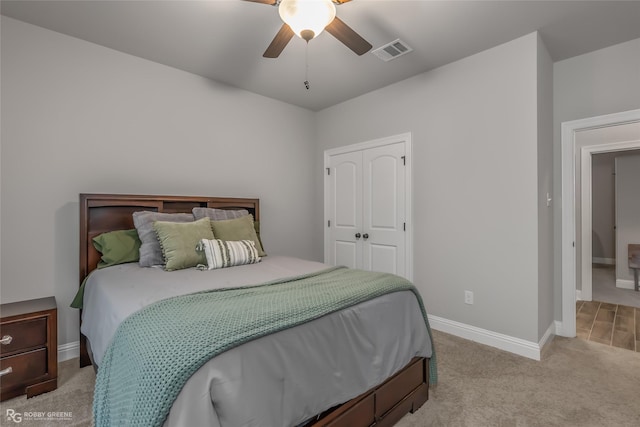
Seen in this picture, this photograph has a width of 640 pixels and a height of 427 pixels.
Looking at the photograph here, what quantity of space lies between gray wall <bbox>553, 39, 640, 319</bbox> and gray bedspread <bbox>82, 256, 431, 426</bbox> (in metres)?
2.08

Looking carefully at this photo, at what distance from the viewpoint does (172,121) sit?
3.10 meters

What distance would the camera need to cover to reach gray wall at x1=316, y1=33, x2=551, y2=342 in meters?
2.57

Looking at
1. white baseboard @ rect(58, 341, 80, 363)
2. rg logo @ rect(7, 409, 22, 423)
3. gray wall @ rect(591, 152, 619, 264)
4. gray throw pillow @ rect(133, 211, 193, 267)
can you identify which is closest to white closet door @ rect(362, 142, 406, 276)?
gray throw pillow @ rect(133, 211, 193, 267)

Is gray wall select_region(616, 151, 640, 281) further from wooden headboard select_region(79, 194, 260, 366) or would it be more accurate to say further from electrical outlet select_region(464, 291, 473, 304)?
wooden headboard select_region(79, 194, 260, 366)

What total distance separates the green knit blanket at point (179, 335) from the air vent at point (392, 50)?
211 centimetres

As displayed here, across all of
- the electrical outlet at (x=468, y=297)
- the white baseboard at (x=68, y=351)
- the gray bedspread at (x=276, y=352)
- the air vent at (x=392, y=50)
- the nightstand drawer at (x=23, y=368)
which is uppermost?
the air vent at (x=392, y=50)

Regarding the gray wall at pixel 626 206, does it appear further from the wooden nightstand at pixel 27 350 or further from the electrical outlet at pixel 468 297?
the wooden nightstand at pixel 27 350

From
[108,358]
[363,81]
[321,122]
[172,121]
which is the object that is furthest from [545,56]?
[108,358]

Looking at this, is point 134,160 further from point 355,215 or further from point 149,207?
point 355,215

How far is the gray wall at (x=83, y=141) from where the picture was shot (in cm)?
233

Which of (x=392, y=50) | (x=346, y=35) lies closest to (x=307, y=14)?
(x=346, y=35)

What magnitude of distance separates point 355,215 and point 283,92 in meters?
Answer: 1.75

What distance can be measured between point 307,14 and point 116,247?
2198 mm

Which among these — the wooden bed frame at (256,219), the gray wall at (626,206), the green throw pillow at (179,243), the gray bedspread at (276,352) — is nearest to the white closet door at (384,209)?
the wooden bed frame at (256,219)
